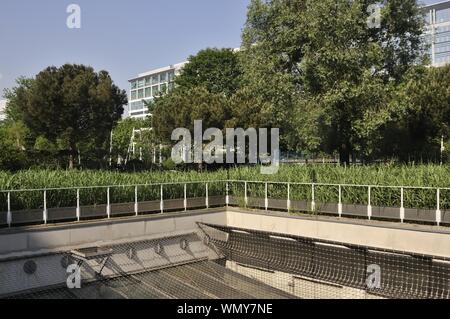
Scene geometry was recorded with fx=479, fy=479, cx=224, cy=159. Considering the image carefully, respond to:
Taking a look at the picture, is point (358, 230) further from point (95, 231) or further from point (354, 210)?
point (95, 231)

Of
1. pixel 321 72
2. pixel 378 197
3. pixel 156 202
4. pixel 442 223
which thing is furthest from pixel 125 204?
pixel 321 72

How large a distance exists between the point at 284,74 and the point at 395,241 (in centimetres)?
1026

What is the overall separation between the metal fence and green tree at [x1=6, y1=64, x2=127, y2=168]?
1391 centimetres

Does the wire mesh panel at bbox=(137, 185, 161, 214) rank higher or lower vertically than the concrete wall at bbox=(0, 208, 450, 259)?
higher

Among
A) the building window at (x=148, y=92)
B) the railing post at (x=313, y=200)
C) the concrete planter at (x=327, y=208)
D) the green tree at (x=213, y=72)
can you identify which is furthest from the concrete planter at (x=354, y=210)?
the building window at (x=148, y=92)

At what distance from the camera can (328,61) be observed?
18125 millimetres

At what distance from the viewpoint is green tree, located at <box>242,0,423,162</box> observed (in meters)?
18.1

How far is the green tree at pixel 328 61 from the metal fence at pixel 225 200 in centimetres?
578

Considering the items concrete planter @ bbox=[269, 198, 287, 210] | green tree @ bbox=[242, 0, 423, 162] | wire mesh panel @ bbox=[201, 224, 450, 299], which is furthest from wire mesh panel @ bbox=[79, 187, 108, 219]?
green tree @ bbox=[242, 0, 423, 162]

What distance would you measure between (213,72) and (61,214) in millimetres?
27599

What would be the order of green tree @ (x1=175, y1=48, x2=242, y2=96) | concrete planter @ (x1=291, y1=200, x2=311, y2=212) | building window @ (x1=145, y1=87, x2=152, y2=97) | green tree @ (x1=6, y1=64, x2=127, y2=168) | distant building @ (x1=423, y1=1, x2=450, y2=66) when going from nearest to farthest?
concrete planter @ (x1=291, y1=200, x2=311, y2=212) < green tree @ (x1=6, y1=64, x2=127, y2=168) < green tree @ (x1=175, y1=48, x2=242, y2=96) < distant building @ (x1=423, y1=1, x2=450, y2=66) < building window @ (x1=145, y1=87, x2=152, y2=97)

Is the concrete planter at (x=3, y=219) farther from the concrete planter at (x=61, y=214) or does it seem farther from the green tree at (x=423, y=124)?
the green tree at (x=423, y=124)

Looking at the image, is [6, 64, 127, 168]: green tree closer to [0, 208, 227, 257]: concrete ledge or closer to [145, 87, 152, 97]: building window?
[0, 208, 227, 257]: concrete ledge
